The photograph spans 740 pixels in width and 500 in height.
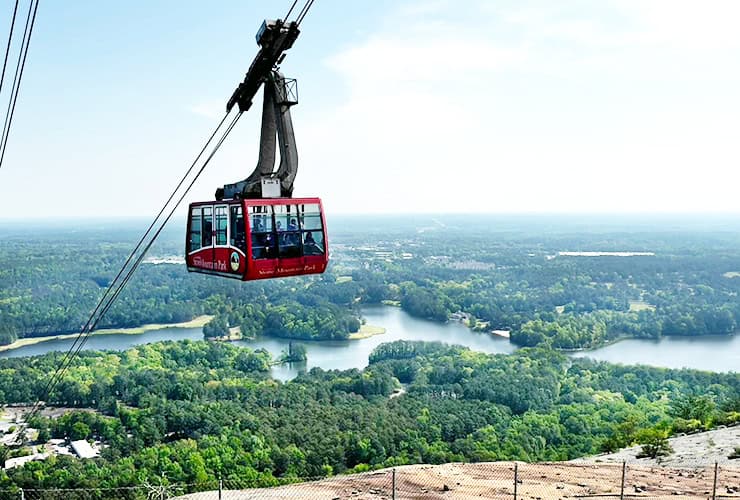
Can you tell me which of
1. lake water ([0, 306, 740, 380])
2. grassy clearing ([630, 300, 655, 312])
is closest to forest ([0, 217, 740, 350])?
grassy clearing ([630, 300, 655, 312])

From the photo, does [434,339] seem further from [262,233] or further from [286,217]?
[262,233]

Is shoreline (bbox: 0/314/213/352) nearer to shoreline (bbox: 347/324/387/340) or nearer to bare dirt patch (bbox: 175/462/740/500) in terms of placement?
shoreline (bbox: 347/324/387/340)

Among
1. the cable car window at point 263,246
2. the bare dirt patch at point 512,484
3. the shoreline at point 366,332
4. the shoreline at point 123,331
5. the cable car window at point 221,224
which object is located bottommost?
the shoreline at point 123,331

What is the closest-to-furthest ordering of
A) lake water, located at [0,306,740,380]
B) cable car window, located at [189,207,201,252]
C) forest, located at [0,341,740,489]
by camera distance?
1. cable car window, located at [189,207,201,252]
2. forest, located at [0,341,740,489]
3. lake water, located at [0,306,740,380]

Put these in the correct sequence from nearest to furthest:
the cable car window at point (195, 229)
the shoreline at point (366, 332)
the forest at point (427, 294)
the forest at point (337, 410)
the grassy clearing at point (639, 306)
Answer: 1. the cable car window at point (195, 229)
2. the forest at point (337, 410)
3. the shoreline at point (366, 332)
4. the forest at point (427, 294)
5. the grassy clearing at point (639, 306)

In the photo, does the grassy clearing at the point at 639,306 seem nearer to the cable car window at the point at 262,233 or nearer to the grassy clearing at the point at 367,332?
the grassy clearing at the point at 367,332

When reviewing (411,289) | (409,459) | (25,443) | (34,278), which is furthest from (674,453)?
(34,278)

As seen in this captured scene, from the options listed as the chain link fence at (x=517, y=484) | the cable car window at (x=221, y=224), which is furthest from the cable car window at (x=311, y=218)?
the chain link fence at (x=517, y=484)
